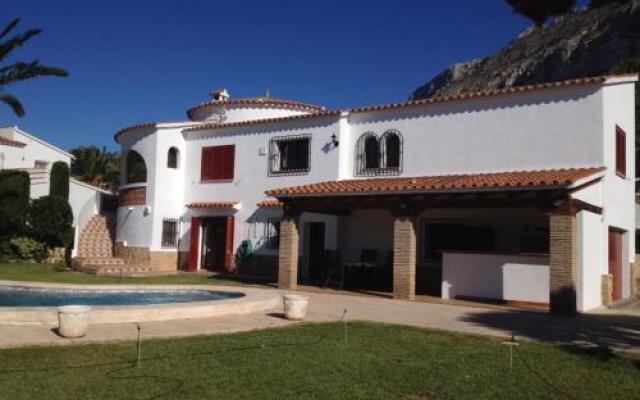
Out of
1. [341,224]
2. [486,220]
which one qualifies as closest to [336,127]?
[341,224]

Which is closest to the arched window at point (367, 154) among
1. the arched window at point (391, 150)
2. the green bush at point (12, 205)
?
the arched window at point (391, 150)

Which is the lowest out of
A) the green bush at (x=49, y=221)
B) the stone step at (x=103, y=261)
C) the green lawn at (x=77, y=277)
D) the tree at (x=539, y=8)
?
the green lawn at (x=77, y=277)

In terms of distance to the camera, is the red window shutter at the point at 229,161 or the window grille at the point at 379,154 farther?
the red window shutter at the point at 229,161

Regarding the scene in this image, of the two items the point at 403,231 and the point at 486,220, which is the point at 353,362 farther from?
the point at 486,220

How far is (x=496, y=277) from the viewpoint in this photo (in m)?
16.5

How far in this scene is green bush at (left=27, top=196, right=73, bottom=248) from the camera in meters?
27.2

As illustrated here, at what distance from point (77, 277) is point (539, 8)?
57.5 ft

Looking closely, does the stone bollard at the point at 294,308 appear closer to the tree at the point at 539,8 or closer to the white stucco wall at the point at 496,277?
the white stucco wall at the point at 496,277

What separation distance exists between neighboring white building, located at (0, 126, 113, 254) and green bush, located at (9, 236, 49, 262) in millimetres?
2047

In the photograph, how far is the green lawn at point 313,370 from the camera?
256 inches

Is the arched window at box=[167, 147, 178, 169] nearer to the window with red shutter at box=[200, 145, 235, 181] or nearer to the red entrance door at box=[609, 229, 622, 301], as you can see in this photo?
the window with red shutter at box=[200, 145, 235, 181]

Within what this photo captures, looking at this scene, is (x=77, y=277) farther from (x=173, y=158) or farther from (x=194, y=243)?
(x=173, y=158)

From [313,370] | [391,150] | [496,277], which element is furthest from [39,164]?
[313,370]

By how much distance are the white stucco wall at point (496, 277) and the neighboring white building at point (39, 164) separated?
17015 mm
